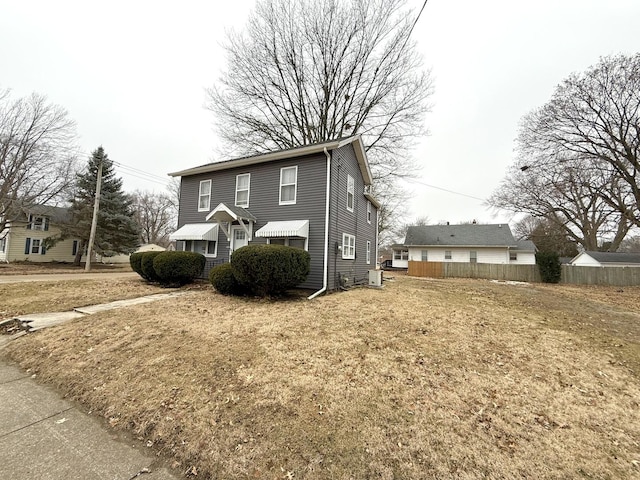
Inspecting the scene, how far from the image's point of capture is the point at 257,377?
3.46m

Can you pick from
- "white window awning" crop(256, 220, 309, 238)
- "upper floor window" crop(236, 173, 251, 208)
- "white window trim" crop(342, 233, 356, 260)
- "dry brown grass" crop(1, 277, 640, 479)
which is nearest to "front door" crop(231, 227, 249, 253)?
"upper floor window" crop(236, 173, 251, 208)

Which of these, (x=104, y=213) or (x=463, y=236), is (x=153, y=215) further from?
(x=463, y=236)

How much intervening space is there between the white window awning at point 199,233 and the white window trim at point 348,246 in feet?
18.8

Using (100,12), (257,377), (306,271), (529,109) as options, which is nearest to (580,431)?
(257,377)

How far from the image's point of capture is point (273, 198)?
35.2 feet

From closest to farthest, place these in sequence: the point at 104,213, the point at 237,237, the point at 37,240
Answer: the point at 237,237 → the point at 104,213 → the point at 37,240

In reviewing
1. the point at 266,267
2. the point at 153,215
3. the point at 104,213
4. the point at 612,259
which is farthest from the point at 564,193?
the point at 153,215

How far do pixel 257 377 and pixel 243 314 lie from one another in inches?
119

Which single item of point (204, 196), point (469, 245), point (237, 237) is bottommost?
point (237, 237)

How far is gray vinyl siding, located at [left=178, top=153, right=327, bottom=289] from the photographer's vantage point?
9.72 metres

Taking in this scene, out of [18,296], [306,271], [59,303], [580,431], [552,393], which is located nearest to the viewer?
[580,431]

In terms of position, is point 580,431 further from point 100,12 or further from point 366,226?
point 100,12

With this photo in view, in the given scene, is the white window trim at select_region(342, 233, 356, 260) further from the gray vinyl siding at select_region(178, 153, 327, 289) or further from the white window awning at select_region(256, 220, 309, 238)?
the white window awning at select_region(256, 220, 309, 238)

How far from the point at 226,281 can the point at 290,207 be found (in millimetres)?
3750
